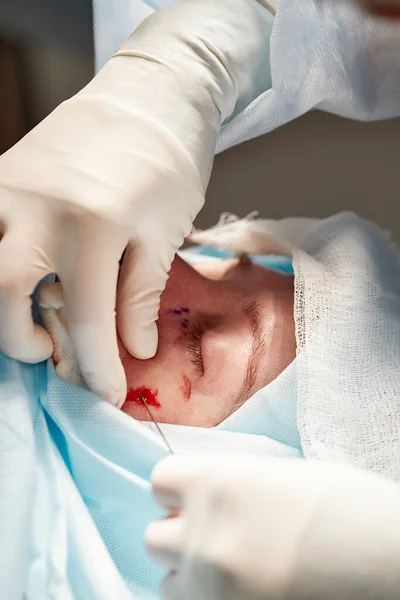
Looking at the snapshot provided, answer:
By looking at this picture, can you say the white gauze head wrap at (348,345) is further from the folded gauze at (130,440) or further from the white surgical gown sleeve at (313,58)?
the white surgical gown sleeve at (313,58)

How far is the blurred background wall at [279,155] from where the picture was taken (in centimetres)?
173

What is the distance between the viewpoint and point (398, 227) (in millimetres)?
1948

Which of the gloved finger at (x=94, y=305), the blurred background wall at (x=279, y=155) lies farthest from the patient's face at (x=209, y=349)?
the blurred background wall at (x=279, y=155)

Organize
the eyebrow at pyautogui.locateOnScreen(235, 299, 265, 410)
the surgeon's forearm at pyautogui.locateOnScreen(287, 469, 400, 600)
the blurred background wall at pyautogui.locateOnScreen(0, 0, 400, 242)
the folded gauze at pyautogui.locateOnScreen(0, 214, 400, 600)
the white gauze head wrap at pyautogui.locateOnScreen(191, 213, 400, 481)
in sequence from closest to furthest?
the surgeon's forearm at pyautogui.locateOnScreen(287, 469, 400, 600)
the folded gauze at pyautogui.locateOnScreen(0, 214, 400, 600)
the white gauze head wrap at pyautogui.locateOnScreen(191, 213, 400, 481)
the eyebrow at pyautogui.locateOnScreen(235, 299, 265, 410)
the blurred background wall at pyautogui.locateOnScreen(0, 0, 400, 242)

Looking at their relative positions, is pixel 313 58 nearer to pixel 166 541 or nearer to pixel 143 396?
pixel 143 396

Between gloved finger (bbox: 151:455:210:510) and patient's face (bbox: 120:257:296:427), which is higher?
gloved finger (bbox: 151:455:210:510)

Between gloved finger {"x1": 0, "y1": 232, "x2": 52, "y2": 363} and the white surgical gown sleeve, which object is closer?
gloved finger {"x1": 0, "y1": 232, "x2": 52, "y2": 363}

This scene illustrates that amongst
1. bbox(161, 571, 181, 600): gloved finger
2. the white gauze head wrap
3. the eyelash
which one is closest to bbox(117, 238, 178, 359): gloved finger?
the eyelash

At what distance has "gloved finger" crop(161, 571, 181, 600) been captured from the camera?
70 cm

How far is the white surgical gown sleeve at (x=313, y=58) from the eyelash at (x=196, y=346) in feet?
1.35

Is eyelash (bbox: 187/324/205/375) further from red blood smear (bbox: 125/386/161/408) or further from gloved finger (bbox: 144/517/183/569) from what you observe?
gloved finger (bbox: 144/517/183/569)

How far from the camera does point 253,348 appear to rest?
1.10 meters

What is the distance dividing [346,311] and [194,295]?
0.28 m

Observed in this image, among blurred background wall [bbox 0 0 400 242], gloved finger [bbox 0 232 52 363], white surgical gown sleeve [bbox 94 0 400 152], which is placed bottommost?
blurred background wall [bbox 0 0 400 242]
